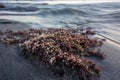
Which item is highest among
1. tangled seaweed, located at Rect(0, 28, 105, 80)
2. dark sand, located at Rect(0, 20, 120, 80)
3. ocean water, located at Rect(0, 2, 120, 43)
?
tangled seaweed, located at Rect(0, 28, 105, 80)

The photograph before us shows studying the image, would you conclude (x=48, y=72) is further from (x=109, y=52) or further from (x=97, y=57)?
(x=109, y=52)

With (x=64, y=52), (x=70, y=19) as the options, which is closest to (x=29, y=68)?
(x=64, y=52)

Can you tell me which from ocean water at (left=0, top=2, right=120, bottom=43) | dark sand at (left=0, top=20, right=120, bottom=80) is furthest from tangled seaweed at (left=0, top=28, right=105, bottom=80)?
ocean water at (left=0, top=2, right=120, bottom=43)

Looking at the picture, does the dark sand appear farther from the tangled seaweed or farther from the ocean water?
the ocean water

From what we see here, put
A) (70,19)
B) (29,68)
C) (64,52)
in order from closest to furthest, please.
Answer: (29,68)
(64,52)
(70,19)

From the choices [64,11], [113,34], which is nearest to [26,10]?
[64,11]

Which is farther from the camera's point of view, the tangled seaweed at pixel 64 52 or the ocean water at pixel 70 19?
the ocean water at pixel 70 19

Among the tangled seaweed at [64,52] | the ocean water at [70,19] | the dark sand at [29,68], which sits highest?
the tangled seaweed at [64,52]

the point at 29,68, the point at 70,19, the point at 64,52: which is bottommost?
the point at 70,19

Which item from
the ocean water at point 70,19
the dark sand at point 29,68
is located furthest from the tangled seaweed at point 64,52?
the ocean water at point 70,19

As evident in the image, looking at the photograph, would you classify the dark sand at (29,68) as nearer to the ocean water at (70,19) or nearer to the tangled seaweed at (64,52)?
the tangled seaweed at (64,52)

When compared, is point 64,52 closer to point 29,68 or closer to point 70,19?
point 29,68
